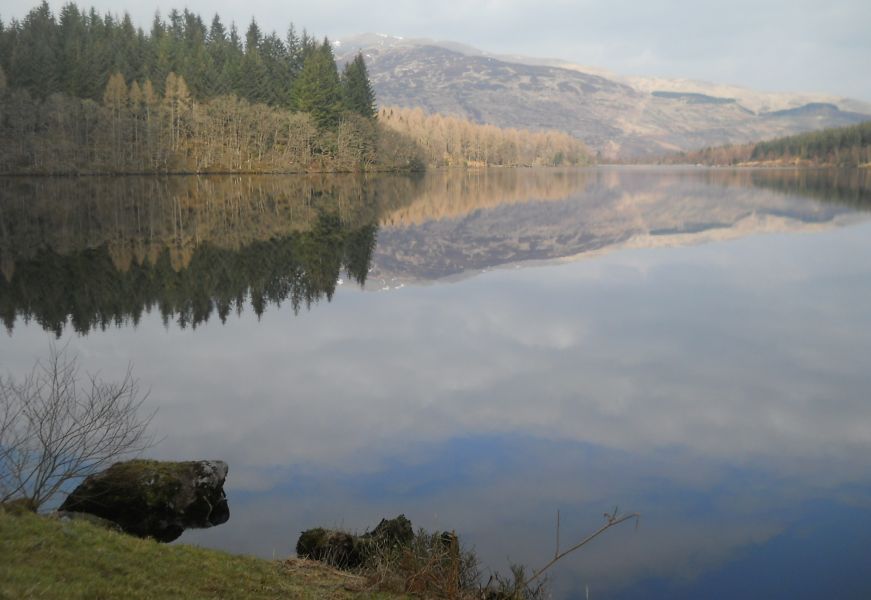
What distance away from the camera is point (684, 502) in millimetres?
10750

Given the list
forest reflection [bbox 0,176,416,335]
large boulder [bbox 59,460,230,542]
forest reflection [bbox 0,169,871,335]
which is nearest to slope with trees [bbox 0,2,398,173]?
forest reflection [bbox 0,169,871,335]

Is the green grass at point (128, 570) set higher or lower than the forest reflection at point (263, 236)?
lower

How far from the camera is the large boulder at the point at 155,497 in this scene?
10062 mm

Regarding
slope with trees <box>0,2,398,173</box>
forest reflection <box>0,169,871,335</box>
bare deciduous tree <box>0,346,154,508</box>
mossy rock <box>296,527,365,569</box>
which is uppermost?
slope with trees <box>0,2,398,173</box>

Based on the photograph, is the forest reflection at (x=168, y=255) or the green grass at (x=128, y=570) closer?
the green grass at (x=128, y=570)

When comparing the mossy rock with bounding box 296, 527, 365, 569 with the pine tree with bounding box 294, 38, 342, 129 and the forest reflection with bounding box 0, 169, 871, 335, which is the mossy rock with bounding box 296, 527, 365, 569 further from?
the pine tree with bounding box 294, 38, 342, 129

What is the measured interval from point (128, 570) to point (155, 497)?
127 inches

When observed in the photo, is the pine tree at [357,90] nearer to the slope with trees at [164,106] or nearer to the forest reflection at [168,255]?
the slope with trees at [164,106]

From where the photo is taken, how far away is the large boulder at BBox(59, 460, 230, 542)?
33.0 feet

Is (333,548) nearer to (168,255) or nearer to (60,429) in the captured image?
(60,429)

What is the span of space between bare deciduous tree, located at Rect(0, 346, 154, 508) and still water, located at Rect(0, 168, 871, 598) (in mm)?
616

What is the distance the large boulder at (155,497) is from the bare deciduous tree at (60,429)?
Answer: 329 millimetres

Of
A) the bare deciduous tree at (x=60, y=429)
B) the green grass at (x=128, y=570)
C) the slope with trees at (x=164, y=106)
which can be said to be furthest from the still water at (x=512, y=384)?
the slope with trees at (x=164, y=106)

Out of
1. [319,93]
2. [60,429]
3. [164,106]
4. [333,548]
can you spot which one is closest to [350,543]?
[333,548]
